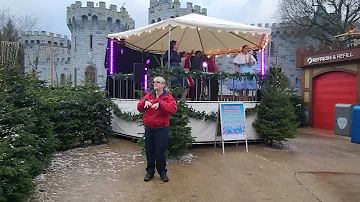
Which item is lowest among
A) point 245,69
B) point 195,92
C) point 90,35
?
point 195,92

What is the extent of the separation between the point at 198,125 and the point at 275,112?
73.7 inches

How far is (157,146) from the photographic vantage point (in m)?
4.73

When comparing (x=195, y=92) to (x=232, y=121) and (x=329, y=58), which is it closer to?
(x=232, y=121)

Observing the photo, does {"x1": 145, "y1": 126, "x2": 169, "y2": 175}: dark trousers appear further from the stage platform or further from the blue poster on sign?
the blue poster on sign

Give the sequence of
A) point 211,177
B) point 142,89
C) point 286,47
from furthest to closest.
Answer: point 286,47, point 142,89, point 211,177

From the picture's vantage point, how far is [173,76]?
6941 millimetres

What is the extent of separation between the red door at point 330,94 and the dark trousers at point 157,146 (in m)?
9.37

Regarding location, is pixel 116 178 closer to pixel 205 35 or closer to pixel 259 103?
pixel 259 103

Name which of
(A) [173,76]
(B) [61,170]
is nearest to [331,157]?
(A) [173,76]

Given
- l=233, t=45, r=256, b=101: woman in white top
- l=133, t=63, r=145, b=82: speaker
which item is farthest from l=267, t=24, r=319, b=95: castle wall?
l=133, t=63, r=145, b=82: speaker

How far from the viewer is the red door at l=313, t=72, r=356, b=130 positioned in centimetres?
1162

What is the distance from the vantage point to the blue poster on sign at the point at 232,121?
6.99 metres

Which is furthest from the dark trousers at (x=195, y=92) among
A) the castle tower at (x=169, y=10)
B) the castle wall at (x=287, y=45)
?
the castle wall at (x=287, y=45)

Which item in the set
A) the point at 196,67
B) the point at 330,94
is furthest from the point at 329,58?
the point at 196,67
